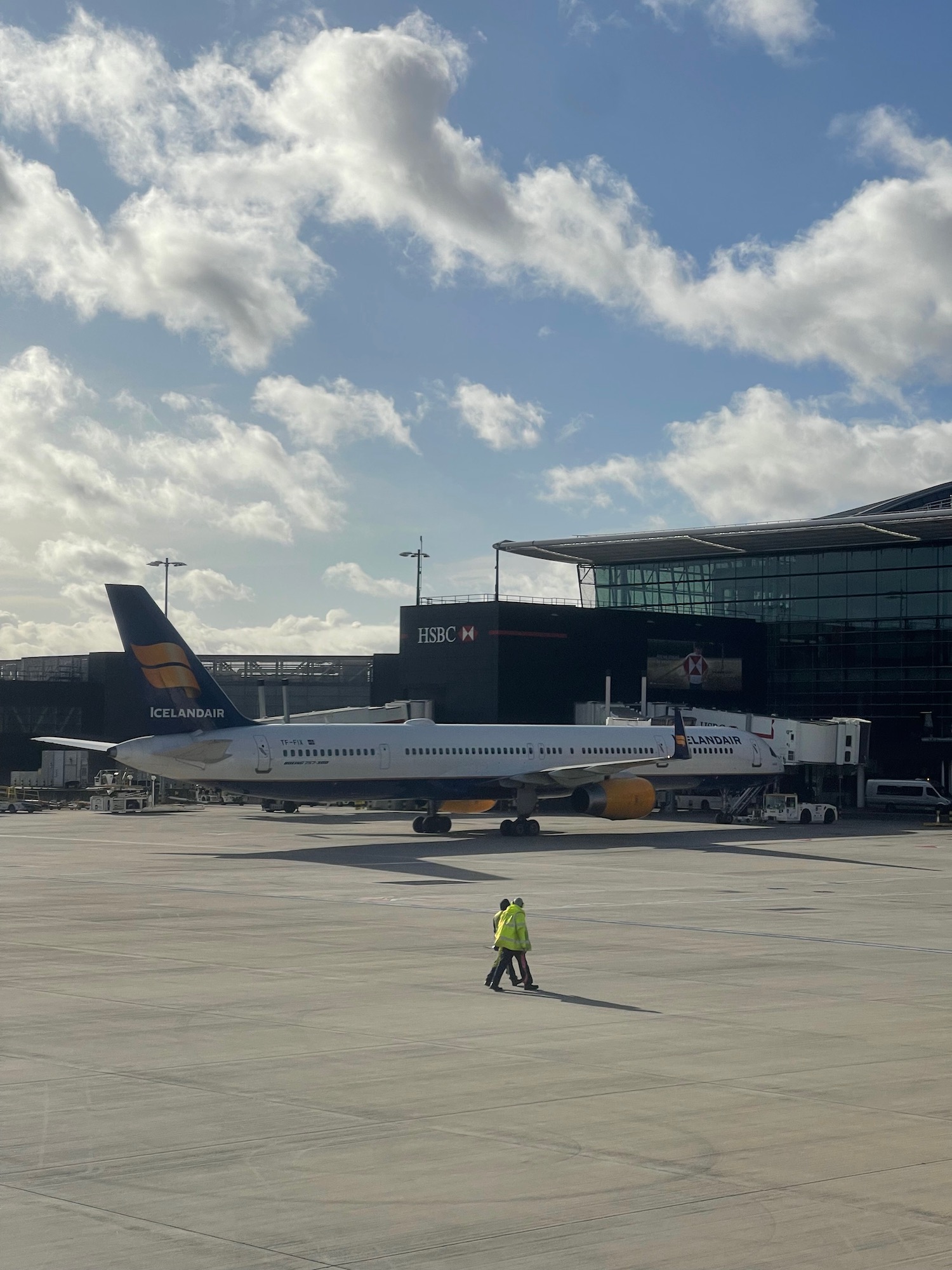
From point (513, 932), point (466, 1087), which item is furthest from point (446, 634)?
point (466, 1087)

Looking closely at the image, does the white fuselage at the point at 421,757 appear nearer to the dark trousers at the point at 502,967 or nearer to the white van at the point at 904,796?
the white van at the point at 904,796

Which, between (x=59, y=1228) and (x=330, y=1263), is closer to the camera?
(x=330, y=1263)

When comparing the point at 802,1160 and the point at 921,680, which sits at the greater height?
the point at 921,680

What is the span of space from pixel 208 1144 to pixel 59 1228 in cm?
234

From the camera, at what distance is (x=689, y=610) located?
4139 inches

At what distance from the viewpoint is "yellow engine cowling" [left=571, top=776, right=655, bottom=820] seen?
59.0 meters

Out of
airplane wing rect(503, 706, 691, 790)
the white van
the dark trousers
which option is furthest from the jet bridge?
the dark trousers

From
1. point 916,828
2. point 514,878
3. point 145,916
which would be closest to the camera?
A: point 145,916

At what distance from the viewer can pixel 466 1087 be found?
14.7m

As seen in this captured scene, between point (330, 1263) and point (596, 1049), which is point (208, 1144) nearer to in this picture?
point (330, 1263)

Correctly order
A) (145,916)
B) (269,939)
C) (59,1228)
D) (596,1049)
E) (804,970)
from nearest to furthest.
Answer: (59,1228), (596,1049), (804,970), (269,939), (145,916)

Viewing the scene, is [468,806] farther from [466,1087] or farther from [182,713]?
[466,1087]

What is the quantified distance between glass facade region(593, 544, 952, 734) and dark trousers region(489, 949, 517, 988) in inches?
3014

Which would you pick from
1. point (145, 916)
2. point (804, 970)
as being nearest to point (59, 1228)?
point (804, 970)
